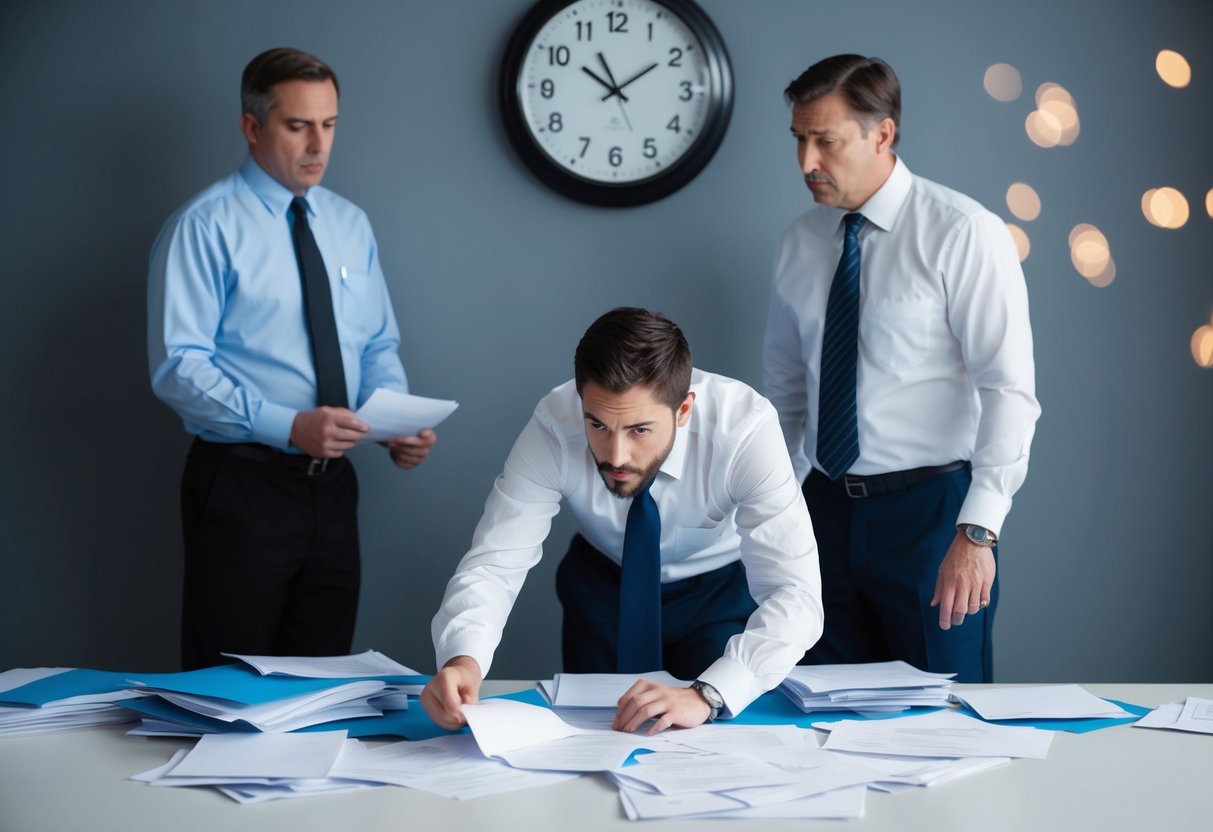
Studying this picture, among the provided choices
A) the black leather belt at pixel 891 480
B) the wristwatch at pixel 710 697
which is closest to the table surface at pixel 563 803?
the wristwatch at pixel 710 697

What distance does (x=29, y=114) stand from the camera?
9.25ft

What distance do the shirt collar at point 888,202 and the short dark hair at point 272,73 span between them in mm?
1289

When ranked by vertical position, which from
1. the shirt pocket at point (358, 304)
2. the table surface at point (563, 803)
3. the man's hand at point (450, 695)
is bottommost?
the table surface at point (563, 803)

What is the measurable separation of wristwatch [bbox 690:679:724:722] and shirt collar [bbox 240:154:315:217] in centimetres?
159

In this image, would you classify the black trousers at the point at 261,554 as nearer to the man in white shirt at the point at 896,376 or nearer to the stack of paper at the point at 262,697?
the stack of paper at the point at 262,697

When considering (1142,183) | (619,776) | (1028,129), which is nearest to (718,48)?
(1028,129)

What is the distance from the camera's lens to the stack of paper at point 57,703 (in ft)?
5.17

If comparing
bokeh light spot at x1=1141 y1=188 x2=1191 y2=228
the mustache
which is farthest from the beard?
bokeh light spot at x1=1141 y1=188 x2=1191 y2=228

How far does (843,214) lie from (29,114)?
2.10 m

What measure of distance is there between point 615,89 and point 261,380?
117 cm

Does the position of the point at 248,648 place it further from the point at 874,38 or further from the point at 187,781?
the point at 874,38

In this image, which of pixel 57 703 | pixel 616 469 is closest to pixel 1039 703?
pixel 616 469

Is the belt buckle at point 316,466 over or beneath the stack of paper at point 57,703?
over

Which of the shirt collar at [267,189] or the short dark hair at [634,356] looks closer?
the short dark hair at [634,356]
